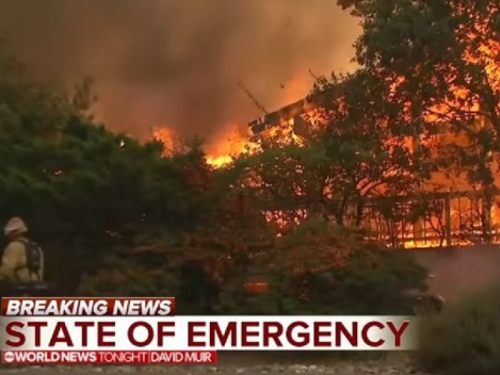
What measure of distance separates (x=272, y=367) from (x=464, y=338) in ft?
6.29

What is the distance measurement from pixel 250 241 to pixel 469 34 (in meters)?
4.70

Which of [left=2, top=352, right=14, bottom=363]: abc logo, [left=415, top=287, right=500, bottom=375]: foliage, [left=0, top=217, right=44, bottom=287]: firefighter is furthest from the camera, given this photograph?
[left=0, top=217, right=44, bottom=287]: firefighter

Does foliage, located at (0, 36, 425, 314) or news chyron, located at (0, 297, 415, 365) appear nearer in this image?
news chyron, located at (0, 297, 415, 365)

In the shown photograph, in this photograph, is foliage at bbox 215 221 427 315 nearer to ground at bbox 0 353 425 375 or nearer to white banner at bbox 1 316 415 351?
white banner at bbox 1 316 415 351

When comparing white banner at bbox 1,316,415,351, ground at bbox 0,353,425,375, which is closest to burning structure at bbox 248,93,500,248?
white banner at bbox 1,316,415,351

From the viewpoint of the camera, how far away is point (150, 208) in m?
10.8

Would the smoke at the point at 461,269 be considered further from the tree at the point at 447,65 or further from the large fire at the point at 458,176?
the tree at the point at 447,65

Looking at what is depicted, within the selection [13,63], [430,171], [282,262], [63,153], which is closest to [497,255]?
[430,171]

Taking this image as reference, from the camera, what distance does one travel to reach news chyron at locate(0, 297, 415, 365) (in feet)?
31.8

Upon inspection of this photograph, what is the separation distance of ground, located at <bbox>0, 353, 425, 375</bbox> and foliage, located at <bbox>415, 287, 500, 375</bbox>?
29 centimetres

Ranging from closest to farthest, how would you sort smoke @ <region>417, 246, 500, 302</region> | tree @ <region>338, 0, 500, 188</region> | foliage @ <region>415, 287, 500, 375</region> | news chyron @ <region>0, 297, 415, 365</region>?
foliage @ <region>415, 287, 500, 375</region>, news chyron @ <region>0, 297, 415, 365</region>, smoke @ <region>417, 246, 500, 302</region>, tree @ <region>338, 0, 500, 188</region>

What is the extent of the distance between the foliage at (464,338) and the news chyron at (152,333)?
Answer: 12.3 inches

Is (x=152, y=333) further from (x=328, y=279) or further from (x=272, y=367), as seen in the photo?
(x=328, y=279)

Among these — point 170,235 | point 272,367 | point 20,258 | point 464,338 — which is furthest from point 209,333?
point 464,338
